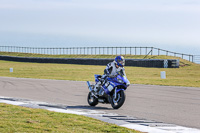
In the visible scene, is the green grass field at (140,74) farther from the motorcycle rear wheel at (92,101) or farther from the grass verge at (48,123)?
the grass verge at (48,123)

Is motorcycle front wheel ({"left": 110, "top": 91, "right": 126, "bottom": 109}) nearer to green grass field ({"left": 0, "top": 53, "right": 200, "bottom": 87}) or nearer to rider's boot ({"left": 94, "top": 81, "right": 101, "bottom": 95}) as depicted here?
rider's boot ({"left": 94, "top": 81, "right": 101, "bottom": 95})

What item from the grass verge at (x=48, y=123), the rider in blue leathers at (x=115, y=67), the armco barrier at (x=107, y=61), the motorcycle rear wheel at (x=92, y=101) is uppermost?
the armco barrier at (x=107, y=61)

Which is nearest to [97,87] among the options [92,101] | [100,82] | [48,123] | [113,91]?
[100,82]

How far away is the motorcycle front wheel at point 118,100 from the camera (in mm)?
11980

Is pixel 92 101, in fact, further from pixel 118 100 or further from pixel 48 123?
pixel 48 123

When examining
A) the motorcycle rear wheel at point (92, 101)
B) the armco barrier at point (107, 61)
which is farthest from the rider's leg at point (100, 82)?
the armco barrier at point (107, 61)

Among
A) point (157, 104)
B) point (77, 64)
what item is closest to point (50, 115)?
point (157, 104)

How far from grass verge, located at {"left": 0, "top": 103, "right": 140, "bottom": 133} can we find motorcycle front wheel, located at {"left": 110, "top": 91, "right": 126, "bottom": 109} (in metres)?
2.25

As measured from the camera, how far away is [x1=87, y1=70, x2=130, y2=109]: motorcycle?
1186 cm

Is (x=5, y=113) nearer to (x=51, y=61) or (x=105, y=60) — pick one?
(x=105, y=60)

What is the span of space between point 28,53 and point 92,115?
78649 mm

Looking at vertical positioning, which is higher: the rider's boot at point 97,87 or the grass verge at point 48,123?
the rider's boot at point 97,87

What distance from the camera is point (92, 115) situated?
10352 millimetres

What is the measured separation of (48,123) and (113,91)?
12.7ft
